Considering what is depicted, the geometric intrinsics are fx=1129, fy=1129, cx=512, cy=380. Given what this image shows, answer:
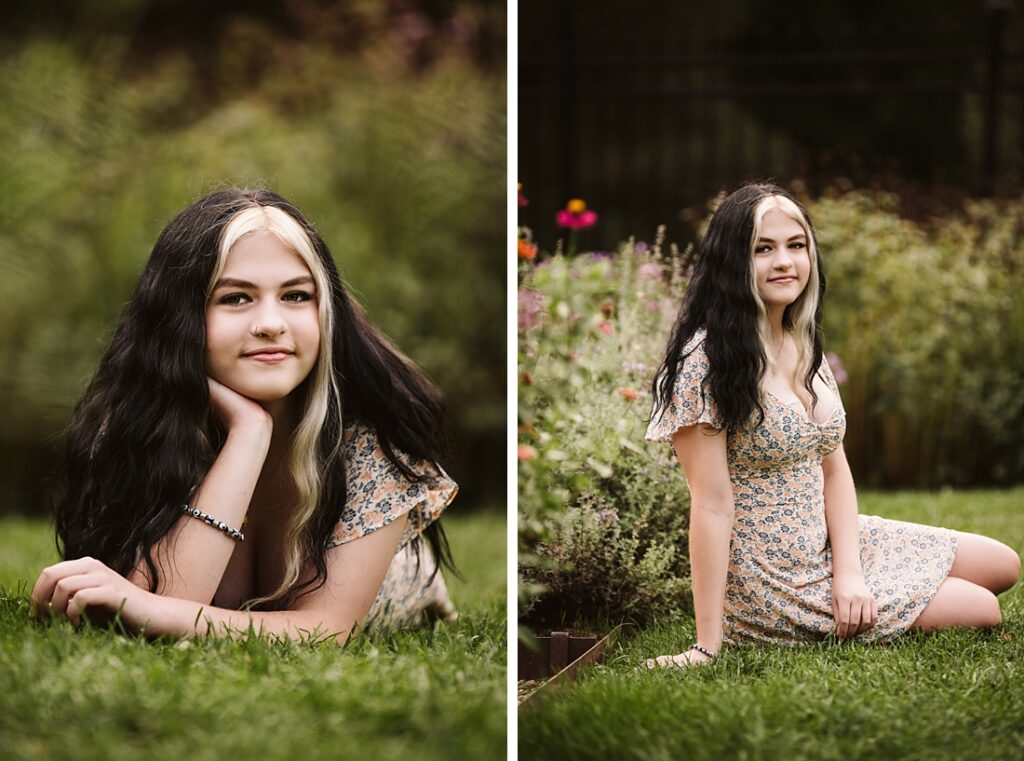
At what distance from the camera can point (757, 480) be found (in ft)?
10.2

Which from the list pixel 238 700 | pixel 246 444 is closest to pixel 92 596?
pixel 246 444

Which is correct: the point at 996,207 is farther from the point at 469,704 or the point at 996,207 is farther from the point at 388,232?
the point at 469,704

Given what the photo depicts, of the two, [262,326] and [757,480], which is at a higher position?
[262,326]

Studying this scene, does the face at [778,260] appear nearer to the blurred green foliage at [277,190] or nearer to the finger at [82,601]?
the finger at [82,601]

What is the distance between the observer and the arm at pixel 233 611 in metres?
2.49

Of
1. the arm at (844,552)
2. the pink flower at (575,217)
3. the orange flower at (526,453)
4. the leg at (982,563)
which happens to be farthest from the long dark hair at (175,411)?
the leg at (982,563)

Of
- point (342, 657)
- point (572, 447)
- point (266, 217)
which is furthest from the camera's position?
point (572, 447)

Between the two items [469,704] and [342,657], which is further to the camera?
[342,657]

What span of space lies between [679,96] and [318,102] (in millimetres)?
2561

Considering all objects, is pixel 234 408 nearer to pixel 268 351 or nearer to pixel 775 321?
pixel 268 351

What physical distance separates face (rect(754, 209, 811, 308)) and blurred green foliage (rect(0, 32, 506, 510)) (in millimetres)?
3852

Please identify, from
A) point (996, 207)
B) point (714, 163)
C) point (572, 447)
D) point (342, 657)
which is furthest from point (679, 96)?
point (342, 657)

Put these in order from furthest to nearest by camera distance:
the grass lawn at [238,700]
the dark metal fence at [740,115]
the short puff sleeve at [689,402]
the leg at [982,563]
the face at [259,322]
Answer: the dark metal fence at [740,115] → the leg at [982,563] → the short puff sleeve at [689,402] → the face at [259,322] → the grass lawn at [238,700]

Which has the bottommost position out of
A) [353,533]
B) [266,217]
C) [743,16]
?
[353,533]
